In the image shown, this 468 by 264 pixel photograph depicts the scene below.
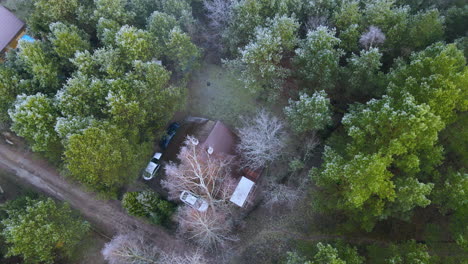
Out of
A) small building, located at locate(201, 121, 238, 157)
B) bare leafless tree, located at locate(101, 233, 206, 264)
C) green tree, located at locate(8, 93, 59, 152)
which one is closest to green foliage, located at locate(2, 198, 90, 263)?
bare leafless tree, located at locate(101, 233, 206, 264)

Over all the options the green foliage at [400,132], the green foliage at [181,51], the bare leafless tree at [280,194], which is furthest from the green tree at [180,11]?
the green foliage at [400,132]

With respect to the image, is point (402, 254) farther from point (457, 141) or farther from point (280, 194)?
point (280, 194)

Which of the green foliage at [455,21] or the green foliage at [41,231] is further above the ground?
the green foliage at [455,21]

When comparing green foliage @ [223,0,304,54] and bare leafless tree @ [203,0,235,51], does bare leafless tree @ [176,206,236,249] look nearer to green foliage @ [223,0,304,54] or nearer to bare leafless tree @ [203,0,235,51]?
green foliage @ [223,0,304,54]

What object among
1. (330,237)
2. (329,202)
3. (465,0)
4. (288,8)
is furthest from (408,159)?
(465,0)

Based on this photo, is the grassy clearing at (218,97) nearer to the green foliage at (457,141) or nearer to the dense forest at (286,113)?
the dense forest at (286,113)
